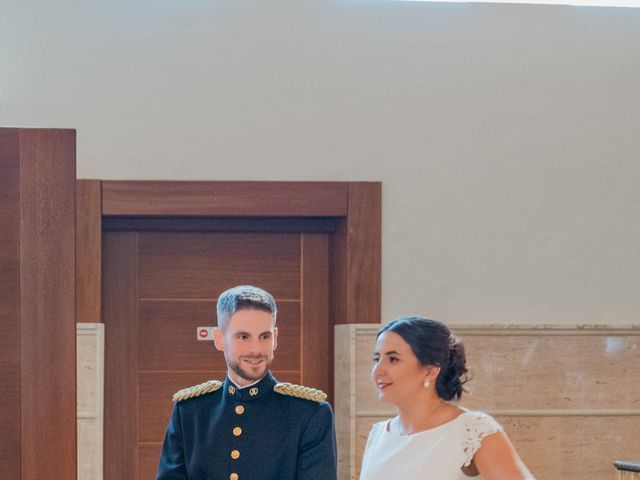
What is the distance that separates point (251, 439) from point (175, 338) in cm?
278

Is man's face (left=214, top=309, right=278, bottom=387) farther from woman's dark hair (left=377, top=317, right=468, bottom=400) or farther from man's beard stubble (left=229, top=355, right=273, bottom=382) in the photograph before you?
woman's dark hair (left=377, top=317, right=468, bottom=400)

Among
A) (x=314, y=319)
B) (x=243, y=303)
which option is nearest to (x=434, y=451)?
(x=243, y=303)

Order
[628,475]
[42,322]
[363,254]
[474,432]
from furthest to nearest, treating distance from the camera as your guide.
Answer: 1. [363,254]
2. [628,475]
3. [474,432]
4. [42,322]

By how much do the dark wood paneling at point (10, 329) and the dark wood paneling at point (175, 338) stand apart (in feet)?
9.39

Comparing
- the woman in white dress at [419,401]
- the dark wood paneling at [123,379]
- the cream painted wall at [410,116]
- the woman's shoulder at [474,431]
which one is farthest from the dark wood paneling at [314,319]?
the woman's shoulder at [474,431]

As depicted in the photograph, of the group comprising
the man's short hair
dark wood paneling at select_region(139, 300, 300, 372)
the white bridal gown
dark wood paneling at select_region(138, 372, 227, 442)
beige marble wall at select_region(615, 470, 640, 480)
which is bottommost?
beige marble wall at select_region(615, 470, 640, 480)

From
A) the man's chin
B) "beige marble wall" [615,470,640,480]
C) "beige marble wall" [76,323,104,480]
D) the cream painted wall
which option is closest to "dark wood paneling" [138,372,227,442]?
"beige marble wall" [76,323,104,480]

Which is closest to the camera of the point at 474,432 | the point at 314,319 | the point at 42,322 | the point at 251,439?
the point at 42,322

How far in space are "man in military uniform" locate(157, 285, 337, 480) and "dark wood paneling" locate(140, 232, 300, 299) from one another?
268 cm

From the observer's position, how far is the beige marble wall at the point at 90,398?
4.93m

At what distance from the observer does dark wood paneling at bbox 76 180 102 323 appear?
4.96 meters

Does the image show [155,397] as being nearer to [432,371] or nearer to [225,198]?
[225,198]

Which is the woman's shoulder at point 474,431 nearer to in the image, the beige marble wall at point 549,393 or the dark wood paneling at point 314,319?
the beige marble wall at point 549,393

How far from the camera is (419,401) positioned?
279cm
